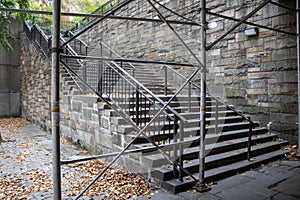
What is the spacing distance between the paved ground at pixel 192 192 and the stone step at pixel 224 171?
0.09 meters

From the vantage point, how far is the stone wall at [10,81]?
11688 millimetres

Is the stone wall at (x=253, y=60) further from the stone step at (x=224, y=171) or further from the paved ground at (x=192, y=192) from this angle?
the paved ground at (x=192, y=192)

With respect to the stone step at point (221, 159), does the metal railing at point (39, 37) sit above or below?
above

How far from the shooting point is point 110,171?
4.22 meters

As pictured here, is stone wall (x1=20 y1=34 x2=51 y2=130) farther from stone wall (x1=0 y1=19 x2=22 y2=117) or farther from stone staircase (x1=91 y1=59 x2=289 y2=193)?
stone staircase (x1=91 y1=59 x2=289 y2=193)

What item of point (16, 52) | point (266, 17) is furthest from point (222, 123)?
point (16, 52)

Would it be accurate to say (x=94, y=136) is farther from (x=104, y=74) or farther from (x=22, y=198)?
(x=22, y=198)

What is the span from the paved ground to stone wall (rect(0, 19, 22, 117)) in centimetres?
703

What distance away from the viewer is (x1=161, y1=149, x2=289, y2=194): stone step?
3.38 metres

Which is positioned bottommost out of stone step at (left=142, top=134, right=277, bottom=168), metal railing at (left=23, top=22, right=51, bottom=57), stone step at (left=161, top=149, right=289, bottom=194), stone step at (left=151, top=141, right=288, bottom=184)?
stone step at (left=161, top=149, right=289, bottom=194)

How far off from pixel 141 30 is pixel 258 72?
5.00m

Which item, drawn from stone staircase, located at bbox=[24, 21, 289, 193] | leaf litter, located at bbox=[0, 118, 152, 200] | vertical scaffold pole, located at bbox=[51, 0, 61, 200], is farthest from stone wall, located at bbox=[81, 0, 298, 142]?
vertical scaffold pole, located at bbox=[51, 0, 61, 200]

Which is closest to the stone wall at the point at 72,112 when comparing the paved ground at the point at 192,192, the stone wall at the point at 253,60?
the paved ground at the point at 192,192

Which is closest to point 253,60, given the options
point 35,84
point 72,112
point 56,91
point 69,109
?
point 72,112
